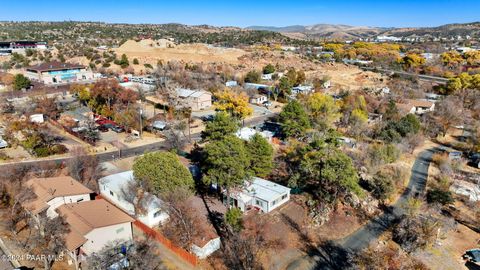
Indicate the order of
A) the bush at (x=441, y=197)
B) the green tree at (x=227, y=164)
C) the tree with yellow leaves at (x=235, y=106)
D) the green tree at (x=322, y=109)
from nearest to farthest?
the green tree at (x=227, y=164) < the bush at (x=441, y=197) < the tree with yellow leaves at (x=235, y=106) < the green tree at (x=322, y=109)

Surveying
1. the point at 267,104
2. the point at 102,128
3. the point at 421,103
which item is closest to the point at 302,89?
the point at 267,104

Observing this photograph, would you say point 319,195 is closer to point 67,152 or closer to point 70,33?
point 67,152

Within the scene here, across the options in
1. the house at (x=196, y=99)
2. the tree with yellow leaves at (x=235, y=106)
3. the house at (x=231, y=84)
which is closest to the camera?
the tree with yellow leaves at (x=235, y=106)

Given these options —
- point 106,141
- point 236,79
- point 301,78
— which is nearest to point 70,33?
point 236,79

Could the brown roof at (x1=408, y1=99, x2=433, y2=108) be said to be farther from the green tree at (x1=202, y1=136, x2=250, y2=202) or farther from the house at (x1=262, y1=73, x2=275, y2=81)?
the green tree at (x1=202, y1=136, x2=250, y2=202)

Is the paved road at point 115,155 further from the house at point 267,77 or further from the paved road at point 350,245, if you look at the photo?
the house at point 267,77

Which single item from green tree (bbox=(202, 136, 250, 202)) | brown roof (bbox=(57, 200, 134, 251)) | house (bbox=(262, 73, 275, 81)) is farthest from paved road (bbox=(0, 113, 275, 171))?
house (bbox=(262, 73, 275, 81))

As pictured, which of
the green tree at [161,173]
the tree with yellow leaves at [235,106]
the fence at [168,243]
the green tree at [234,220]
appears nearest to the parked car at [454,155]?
the tree with yellow leaves at [235,106]

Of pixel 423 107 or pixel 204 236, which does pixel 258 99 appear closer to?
pixel 423 107
